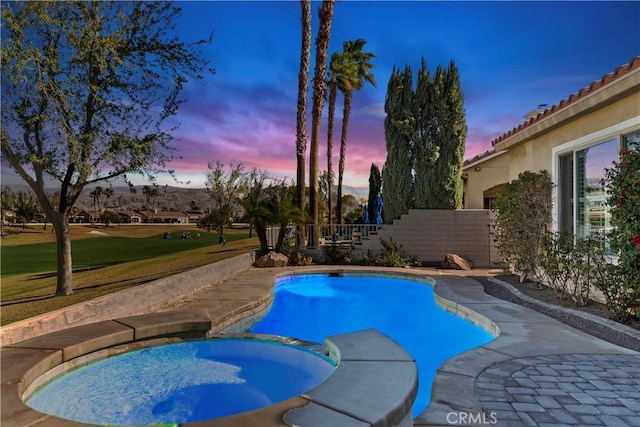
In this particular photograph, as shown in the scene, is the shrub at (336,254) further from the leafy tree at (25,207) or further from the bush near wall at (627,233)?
the bush near wall at (627,233)

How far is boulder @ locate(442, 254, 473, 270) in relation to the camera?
1437cm

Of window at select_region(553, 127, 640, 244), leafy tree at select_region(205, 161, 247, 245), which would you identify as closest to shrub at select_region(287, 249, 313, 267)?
window at select_region(553, 127, 640, 244)

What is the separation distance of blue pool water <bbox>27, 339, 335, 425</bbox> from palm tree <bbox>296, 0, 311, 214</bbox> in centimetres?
1047

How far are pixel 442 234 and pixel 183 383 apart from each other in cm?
1252

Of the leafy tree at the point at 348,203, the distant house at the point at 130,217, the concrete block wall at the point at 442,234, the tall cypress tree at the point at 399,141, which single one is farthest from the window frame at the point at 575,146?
the leafy tree at the point at 348,203

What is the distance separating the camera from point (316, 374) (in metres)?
5.36

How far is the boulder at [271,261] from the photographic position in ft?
47.2

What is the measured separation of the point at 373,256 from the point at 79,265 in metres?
10.7

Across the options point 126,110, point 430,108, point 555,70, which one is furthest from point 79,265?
point 555,70

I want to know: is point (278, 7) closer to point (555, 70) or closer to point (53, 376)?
point (555, 70)

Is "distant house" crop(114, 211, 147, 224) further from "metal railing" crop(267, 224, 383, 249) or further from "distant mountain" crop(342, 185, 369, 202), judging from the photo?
"distant mountain" crop(342, 185, 369, 202)

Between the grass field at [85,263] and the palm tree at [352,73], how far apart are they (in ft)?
38.5

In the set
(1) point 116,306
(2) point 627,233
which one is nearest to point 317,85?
(1) point 116,306

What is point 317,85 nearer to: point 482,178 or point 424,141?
point 424,141
